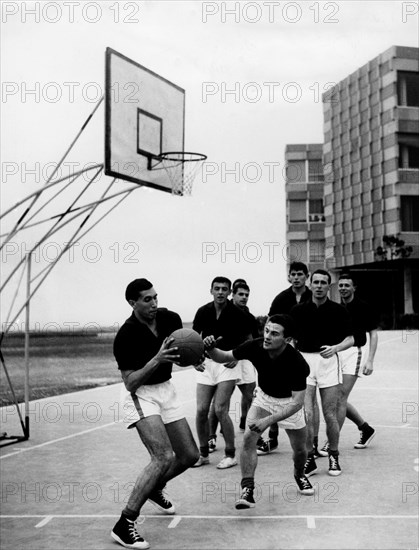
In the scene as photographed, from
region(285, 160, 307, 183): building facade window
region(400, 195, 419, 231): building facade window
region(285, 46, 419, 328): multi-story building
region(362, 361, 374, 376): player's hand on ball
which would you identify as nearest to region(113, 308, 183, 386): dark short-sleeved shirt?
region(362, 361, 374, 376): player's hand on ball

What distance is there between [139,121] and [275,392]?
455 centimetres

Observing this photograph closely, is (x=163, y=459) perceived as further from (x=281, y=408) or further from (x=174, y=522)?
(x=281, y=408)

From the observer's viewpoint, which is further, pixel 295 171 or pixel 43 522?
pixel 295 171

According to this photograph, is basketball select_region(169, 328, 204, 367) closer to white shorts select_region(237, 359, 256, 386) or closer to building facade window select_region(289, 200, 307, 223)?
white shorts select_region(237, 359, 256, 386)

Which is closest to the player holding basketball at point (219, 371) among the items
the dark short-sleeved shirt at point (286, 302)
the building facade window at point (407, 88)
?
the dark short-sleeved shirt at point (286, 302)

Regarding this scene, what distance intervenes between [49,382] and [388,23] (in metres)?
33.0

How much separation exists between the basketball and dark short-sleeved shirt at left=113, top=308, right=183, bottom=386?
0.15 metres

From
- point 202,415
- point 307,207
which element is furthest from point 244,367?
point 307,207

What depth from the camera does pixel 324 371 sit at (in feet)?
25.5

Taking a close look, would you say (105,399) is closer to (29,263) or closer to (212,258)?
(212,258)

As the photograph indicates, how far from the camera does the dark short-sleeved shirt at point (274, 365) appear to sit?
6.56m

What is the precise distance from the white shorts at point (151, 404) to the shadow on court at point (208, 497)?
0.41ft

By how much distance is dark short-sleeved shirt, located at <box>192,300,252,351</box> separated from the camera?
8.32 metres

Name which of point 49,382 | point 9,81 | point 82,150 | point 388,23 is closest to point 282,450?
point 82,150
